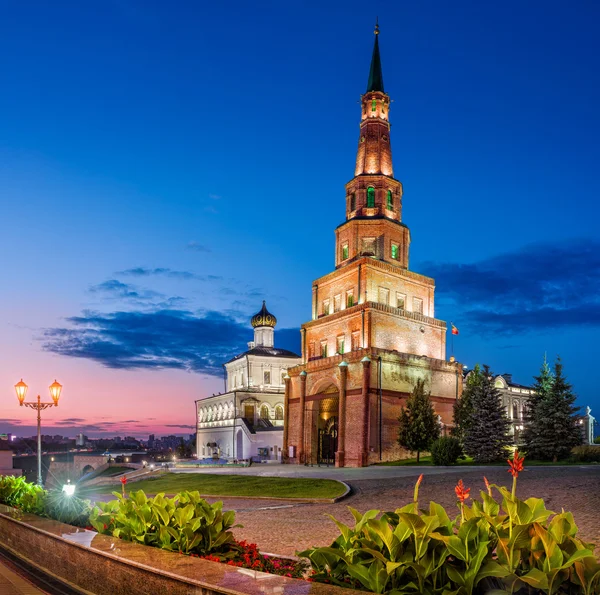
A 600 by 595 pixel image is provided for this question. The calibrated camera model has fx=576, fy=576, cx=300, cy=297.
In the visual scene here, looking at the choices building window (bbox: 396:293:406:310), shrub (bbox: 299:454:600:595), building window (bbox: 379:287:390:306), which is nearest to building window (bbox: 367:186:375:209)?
building window (bbox: 379:287:390:306)

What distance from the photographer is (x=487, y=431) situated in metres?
36.6

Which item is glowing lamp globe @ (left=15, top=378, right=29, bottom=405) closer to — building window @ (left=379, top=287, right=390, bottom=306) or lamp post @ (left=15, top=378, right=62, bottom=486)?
lamp post @ (left=15, top=378, right=62, bottom=486)

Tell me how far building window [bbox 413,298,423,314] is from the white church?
23059 mm

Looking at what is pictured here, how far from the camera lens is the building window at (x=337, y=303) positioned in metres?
48.4

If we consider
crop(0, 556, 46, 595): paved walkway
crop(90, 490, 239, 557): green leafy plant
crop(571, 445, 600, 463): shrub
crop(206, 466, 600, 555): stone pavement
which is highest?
crop(90, 490, 239, 557): green leafy plant

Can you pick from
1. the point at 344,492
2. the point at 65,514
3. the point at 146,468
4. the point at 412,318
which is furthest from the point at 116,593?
the point at 146,468

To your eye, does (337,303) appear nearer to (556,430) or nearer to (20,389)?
(556,430)

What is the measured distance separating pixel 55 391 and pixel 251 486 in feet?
33.0

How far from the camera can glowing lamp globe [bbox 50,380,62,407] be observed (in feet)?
72.8

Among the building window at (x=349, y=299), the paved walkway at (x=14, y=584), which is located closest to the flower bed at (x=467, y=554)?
the paved walkway at (x=14, y=584)

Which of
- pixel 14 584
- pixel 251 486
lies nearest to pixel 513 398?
pixel 251 486

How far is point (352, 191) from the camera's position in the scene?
50.1 m

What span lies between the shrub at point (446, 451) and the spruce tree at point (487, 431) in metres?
2.60

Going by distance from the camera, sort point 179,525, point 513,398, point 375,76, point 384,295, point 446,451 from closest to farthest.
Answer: point 179,525 → point 446,451 → point 384,295 → point 375,76 → point 513,398
